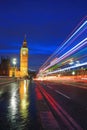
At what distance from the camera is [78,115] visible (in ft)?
43.2

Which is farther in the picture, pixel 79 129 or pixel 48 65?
pixel 48 65

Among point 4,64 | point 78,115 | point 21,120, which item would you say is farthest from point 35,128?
point 4,64

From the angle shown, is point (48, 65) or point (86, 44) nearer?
point (86, 44)

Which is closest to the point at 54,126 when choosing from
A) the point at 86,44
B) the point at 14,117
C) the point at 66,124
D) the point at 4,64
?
the point at 66,124

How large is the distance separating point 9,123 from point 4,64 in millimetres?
178987

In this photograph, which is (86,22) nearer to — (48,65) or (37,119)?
(37,119)

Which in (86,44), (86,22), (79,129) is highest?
(86,22)

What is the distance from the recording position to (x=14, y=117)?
1252 centimetres

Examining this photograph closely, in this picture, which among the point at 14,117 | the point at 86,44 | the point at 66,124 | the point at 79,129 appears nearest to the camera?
the point at 79,129

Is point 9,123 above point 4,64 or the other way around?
the other way around

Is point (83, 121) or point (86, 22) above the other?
point (86, 22)

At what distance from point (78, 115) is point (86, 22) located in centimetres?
5497

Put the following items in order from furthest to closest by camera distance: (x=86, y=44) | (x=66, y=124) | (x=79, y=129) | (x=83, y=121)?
(x=86, y=44), (x=83, y=121), (x=66, y=124), (x=79, y=129)

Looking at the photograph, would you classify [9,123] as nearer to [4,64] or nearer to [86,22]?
[86,22]
